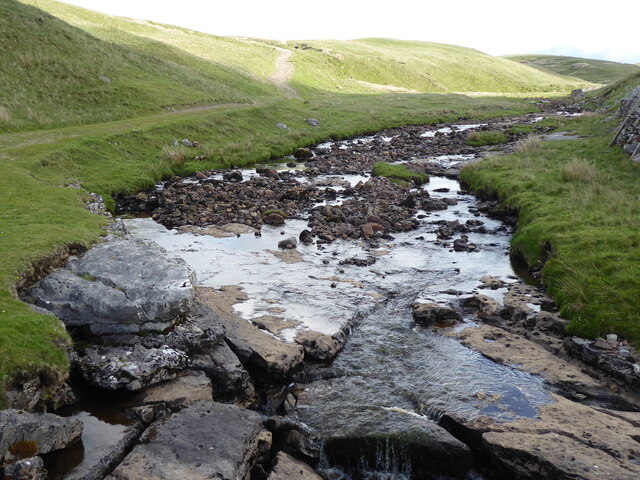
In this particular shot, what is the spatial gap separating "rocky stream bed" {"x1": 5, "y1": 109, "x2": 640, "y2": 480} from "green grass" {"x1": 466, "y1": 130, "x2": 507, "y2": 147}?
33761 millimetres

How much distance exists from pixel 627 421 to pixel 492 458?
3251 millimetres

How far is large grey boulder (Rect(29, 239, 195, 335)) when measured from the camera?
1193 centimetres

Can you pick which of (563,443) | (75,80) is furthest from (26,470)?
(75,80)

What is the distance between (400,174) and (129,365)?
94.2 ft

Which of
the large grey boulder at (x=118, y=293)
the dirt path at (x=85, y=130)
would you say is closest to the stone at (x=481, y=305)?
the large grey boulder at (x=118, y=293)

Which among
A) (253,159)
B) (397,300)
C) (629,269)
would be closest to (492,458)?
(397,300)

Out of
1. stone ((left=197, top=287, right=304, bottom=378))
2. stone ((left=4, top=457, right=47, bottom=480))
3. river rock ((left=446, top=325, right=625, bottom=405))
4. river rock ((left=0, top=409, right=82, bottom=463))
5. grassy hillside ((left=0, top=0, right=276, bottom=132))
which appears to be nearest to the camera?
stone ((left=4, top=457, right=47, bottom=480))

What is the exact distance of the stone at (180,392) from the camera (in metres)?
10.5

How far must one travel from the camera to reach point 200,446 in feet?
29.3

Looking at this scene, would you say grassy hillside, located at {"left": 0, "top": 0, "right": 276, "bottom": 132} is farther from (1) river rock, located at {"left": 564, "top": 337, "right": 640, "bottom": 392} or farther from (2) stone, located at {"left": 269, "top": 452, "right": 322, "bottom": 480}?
(1) river rock, located at {"left": 564, "top": 337, "right": 640, "bottom": 392}

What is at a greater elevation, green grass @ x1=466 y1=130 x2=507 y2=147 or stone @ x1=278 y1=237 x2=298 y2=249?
green grass @ x1=466 y1=130 x2=507 y2=147

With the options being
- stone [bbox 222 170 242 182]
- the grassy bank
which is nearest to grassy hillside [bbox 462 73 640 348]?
the grassy bank

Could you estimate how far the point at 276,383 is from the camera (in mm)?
12469

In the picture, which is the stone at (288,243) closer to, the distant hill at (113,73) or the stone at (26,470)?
the stone at (26,470)
